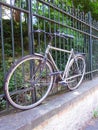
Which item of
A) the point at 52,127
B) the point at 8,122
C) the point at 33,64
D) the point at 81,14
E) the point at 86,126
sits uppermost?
the point at 81,14

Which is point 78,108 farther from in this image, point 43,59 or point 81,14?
point 81,14

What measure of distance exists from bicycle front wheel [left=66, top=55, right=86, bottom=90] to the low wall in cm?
13

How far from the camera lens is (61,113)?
10.4 ft

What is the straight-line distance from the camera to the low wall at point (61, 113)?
2481mm

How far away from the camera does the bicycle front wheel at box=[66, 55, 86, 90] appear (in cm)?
389

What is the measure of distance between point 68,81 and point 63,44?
69 centimetres

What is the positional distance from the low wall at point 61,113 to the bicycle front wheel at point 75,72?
13cm

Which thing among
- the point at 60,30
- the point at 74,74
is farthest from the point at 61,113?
the point at 60,30

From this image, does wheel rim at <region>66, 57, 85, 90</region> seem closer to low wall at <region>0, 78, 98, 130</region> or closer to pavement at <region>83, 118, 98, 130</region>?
low wall at <region>0, 78, 98, 130</region>

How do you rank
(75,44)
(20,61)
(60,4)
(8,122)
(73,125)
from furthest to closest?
(75,44), (60,4), (73,125), (20,61), (8,122)

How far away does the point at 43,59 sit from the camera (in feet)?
9.98

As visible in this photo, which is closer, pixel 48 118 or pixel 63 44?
pixel 48 118

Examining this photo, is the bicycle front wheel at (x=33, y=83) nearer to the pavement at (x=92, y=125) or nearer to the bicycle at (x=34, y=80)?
the bicycle at (x=34, y=80)

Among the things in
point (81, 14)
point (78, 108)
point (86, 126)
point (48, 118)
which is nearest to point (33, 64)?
point (48, 118)
